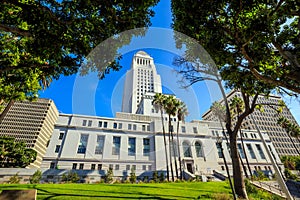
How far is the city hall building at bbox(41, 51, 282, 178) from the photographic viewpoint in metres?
4.49

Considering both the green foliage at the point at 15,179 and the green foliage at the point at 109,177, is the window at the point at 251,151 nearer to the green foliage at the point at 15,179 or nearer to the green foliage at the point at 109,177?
the green foliage at the point at 109,177

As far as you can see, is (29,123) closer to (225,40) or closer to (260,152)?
(225,40)

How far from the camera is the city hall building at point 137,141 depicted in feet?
14.7

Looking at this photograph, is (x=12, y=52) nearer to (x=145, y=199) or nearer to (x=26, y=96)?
(x=26, y=96)

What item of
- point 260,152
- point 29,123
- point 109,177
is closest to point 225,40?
point 109,177

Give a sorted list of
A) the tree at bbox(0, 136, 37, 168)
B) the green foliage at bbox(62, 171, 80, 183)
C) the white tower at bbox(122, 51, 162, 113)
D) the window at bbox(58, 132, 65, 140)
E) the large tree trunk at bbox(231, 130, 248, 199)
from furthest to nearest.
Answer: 1. the tree at bbox(0, 136, 37, 168)
2. the window at bbox(58, 132, 65, 140)
3. the green foliage at bbox(62, 171, 80, 183)
4. the large tree trunk at bbox(231, 130, 248, 199)
5. the white tower at bbox(122, 51, 162, 113)

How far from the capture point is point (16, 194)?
4016 millimetres

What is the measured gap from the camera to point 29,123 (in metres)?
72.7

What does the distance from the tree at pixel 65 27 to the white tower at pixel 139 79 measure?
2.32 feet

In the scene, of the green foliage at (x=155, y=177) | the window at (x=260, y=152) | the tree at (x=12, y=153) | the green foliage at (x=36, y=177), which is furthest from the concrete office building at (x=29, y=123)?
the window at (x=260, y=152)

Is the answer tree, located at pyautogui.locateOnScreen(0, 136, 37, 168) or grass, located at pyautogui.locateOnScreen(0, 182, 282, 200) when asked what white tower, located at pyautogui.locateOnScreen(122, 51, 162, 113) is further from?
tree, located at pyautogui.locateOnScreen(0, 136, 37, 168)

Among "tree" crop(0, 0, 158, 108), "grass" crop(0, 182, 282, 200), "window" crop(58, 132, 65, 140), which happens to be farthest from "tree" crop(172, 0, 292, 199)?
"window" crop(58, 132, 65, 140)

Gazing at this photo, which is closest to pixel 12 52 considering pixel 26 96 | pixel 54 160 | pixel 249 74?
pixel 26 96

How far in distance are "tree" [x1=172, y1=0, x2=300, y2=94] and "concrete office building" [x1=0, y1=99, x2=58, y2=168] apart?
81927 mm
